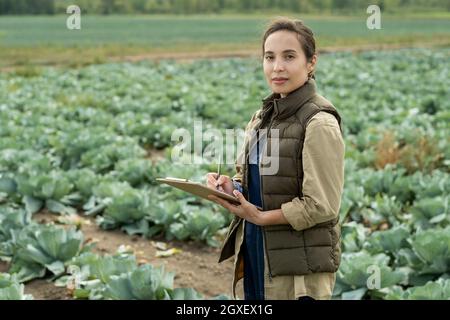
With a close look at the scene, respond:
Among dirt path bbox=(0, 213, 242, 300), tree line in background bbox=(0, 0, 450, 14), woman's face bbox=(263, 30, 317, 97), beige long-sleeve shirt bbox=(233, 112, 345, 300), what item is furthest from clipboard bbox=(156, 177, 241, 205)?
tree line in background bbox=(0, 0, 450, 14)

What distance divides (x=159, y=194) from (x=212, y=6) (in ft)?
272

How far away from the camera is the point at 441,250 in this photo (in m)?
4.22

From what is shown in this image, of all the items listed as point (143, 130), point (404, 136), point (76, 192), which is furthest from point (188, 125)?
point (76, 192)

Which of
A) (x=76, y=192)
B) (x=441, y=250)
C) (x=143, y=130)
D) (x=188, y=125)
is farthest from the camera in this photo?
(x=188, y=125)

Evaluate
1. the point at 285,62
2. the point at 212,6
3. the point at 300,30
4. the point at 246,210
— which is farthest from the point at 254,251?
the point at 212,6

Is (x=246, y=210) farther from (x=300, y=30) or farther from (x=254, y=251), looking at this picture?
(x=300, y=30)

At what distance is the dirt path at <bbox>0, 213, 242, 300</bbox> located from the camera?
4.44 m

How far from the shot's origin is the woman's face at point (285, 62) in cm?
229

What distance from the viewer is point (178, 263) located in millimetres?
4883

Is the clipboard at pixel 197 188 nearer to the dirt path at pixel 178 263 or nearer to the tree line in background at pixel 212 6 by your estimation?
the dirt path at pixel 178 263

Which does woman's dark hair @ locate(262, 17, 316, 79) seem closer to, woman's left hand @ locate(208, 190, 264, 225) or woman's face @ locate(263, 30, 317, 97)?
woman's face @ locate(263, 30, 317, 97)

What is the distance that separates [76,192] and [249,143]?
4273 millimetres

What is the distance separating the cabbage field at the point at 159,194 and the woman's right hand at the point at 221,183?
4.77 feet
